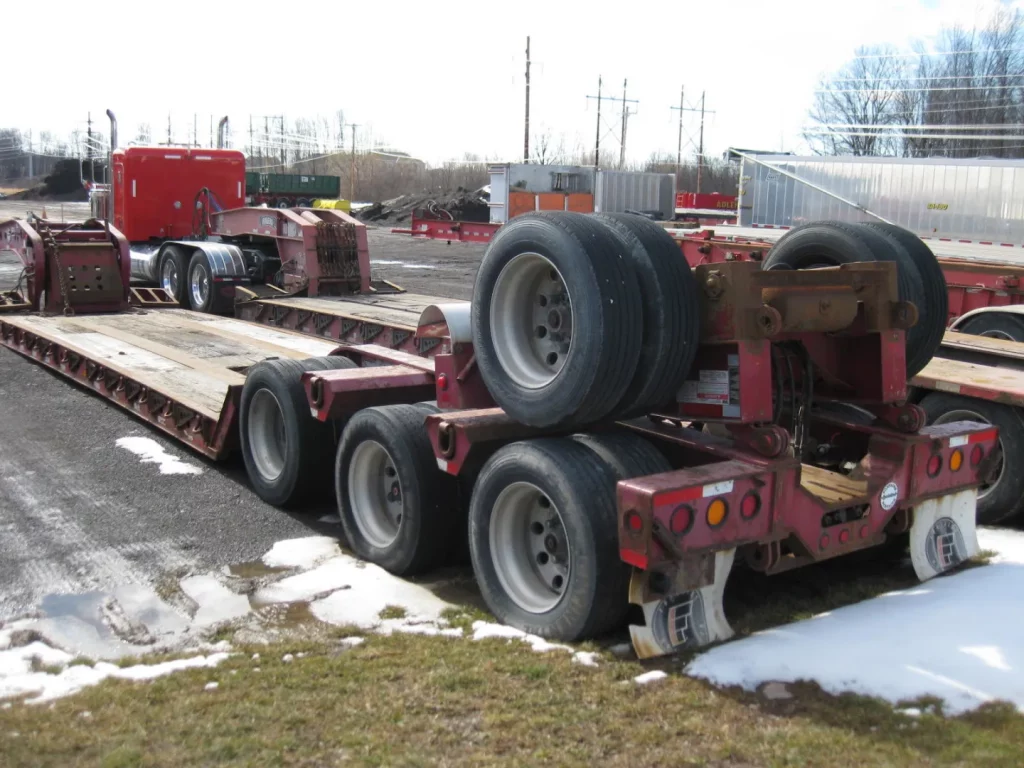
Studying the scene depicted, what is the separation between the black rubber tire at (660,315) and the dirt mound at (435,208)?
45.0 m

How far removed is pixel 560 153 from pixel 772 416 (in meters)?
91.3

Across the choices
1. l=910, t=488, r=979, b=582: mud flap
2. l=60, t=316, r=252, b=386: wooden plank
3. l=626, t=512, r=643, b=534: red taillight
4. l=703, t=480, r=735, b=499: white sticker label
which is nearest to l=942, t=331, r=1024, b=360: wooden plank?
l=910, t=488, r=979, b=582: mud flap

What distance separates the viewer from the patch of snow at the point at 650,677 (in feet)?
13.4

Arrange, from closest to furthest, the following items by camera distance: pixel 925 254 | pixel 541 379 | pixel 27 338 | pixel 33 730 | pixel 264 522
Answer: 1. pixel 33 730
2. pixel 541 379
3. pixel 925 254
4. pixel 264 522
5. pixel 27 338

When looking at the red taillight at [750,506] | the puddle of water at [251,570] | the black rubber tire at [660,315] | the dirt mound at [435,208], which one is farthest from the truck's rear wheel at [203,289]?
the dirt mound at [435,208]

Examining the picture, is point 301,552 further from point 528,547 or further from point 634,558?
point 634,558

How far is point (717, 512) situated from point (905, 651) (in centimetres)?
91

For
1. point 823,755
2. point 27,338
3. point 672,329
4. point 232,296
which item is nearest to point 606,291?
point 672,329

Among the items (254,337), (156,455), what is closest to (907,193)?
(254,337)

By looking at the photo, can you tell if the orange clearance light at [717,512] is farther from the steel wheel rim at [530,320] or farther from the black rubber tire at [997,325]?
the black rubber tire at [997,325]

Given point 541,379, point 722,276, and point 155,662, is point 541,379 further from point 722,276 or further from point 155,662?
point 155,662

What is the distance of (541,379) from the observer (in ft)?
15.9

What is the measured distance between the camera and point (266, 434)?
7156mm

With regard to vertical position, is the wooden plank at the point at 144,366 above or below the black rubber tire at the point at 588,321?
below
